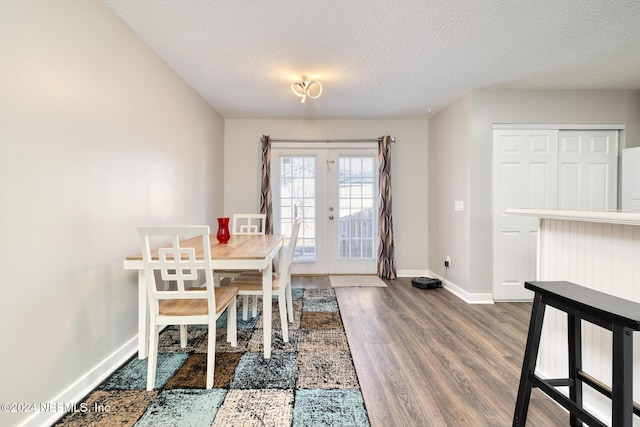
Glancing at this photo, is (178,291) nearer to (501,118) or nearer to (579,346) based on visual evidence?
(579,346)

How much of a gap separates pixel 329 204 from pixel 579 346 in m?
3.60

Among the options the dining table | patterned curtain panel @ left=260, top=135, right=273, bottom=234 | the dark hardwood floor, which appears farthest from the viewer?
patterned curtain panel @ left=260, top=135, right=273, bottom=234

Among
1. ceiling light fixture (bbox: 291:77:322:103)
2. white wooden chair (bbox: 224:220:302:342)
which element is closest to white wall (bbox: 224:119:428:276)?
ceiling light fixture (bbox: 291:77:322:103)

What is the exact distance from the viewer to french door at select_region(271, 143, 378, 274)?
466cm

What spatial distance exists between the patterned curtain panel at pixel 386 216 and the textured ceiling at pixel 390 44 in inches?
41.2

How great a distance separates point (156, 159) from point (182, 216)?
75cm

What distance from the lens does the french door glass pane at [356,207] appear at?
468 cm

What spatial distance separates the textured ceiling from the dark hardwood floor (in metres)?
2.46

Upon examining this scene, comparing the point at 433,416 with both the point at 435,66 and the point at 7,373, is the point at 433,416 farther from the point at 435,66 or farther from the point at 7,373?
the point at 435,66

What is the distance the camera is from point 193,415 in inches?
59.9

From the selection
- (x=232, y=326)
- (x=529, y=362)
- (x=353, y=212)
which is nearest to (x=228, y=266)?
(x=232, y=326)

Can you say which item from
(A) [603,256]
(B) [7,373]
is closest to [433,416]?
(A) [603,256]

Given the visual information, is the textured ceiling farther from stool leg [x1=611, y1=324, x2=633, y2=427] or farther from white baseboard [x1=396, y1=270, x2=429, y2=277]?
white baseboard [x1=396, y1=270, x2=429, y2=277]

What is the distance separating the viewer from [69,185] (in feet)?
5.37
